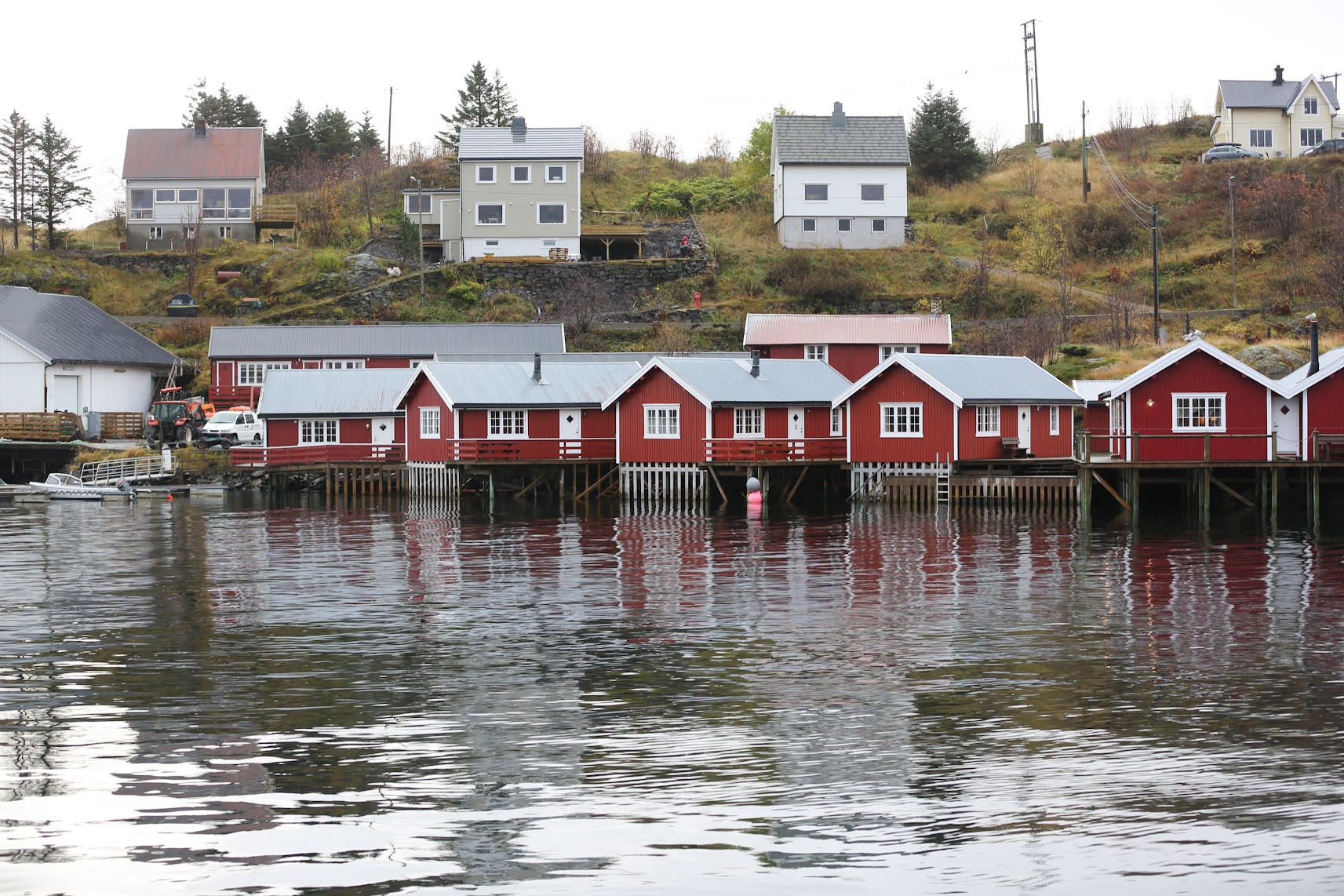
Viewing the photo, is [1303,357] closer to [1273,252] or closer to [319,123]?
[1273,252]

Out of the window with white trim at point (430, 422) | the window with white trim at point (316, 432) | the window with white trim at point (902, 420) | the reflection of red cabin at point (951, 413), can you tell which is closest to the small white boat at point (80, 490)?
the window with white trim at point (316, 432)

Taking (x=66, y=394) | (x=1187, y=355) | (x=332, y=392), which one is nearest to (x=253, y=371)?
(x=66, y=394)

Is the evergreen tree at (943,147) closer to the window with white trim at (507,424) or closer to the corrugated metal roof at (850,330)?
the corrugated metal roof at (850,330)

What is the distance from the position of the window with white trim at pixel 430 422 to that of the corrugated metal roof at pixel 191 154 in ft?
143

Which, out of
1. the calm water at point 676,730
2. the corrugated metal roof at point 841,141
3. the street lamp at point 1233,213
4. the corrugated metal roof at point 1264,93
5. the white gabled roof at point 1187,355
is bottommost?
the calm water at point 676,730

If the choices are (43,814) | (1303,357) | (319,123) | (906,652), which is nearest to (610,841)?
(43,814)

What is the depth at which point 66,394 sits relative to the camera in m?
68.2

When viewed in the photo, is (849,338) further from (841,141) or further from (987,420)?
(841,141)

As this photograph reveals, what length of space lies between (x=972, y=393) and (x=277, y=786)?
125 feet

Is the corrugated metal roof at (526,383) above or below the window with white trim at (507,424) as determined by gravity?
above

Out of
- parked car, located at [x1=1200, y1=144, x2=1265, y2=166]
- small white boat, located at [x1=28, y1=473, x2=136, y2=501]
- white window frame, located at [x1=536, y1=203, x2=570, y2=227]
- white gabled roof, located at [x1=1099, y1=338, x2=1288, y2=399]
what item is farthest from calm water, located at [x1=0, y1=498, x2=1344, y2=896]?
parked car, located at [x1=1200, y1=144, x2=1265, y2=166]

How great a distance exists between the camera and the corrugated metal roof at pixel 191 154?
9331 centimetres

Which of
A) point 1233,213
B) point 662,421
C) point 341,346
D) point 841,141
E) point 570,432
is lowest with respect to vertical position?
point 570,432

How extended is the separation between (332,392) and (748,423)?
20.7 metres
